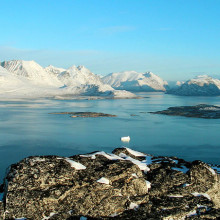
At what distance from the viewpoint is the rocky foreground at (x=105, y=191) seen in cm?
766

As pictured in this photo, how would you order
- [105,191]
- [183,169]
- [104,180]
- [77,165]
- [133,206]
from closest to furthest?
[133,206] → [105,191] → [104,180] → [77,165] → [183,169]

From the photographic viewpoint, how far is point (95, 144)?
101 ft

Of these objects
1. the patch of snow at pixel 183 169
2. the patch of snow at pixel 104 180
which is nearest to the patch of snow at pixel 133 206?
the patch of snow at pixel 104 180

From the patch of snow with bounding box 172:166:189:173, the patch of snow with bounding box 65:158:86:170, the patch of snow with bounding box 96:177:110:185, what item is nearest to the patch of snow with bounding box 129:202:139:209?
the patch of snow with bounding box 96:177:110:185

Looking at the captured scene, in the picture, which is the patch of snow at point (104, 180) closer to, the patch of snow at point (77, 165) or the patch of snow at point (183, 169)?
the patch of snow at point (77, 165)

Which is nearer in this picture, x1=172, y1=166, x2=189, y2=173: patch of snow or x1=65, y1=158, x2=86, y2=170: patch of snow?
x1=65, y1=158, x2=86, y2=170: patch of snow

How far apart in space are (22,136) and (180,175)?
94.7 feet

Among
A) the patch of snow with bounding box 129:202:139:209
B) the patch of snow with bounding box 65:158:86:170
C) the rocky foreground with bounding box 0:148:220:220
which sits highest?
the patch of snow with bounding box 65:158:86:170

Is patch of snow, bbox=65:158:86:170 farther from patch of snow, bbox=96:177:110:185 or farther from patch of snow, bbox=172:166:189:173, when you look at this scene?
patch of snow, bbox=172:166:189:173

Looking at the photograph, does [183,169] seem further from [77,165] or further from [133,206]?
[77,165]

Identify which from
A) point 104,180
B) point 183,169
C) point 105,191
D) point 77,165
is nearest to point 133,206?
point 105,191

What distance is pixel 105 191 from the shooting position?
324 inches

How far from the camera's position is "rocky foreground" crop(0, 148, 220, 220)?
7.66 m

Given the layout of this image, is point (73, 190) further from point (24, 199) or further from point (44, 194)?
point (24, 199)
